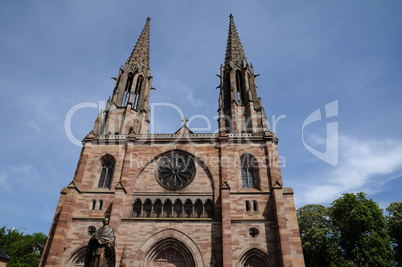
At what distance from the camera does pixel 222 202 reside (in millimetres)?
16922

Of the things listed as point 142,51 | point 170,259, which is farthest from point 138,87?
point 170,259

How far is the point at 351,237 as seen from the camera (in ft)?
68.6

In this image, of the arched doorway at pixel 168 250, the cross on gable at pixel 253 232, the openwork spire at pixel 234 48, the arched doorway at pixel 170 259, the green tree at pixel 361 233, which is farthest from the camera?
the openwork spire at pixel 234 48

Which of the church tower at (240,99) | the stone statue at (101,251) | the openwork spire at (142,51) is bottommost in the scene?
the stone statue at (101,251)

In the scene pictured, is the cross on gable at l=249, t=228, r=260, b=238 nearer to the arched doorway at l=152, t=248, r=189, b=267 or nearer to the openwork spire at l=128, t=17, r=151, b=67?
the arched doorway at l=152, t=248, r=189, b=267

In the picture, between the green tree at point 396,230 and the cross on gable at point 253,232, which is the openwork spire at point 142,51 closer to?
the cross on gable at point 253,232

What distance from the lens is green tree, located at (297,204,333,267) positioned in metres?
23.6

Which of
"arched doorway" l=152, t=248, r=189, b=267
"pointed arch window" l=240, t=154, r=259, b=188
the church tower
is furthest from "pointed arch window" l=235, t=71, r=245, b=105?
"arched doorway" l=152, t=248, r=189, b=267

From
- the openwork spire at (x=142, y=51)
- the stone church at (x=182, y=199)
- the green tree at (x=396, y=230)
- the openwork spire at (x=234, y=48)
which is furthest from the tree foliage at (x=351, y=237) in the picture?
the openwork spire at (x=142, y=51)

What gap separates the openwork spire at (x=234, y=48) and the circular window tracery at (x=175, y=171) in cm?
1485

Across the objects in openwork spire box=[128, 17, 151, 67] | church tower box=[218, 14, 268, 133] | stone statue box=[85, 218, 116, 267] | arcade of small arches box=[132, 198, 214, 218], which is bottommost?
stone statue box=[85, 218, 116, 267]

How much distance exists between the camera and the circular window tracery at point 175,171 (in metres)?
19.5

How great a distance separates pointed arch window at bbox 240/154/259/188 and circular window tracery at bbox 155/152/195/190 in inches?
155

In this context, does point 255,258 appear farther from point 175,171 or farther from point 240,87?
point 240,87
